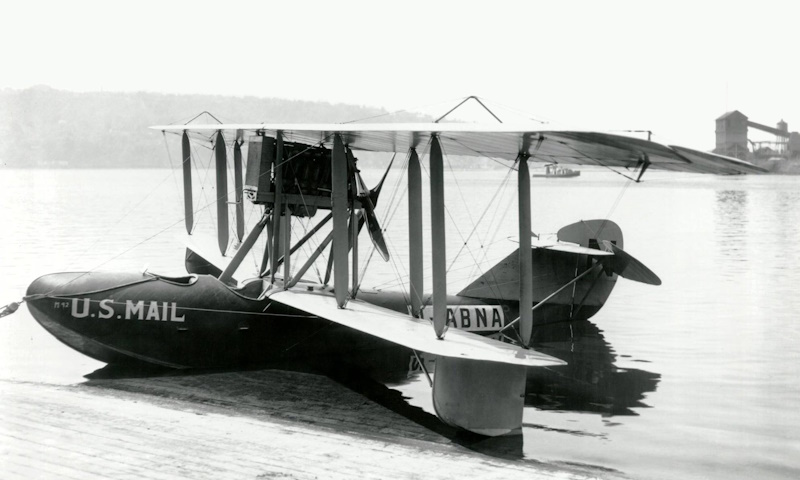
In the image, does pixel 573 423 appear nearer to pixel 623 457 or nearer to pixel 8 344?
pixel 623 457

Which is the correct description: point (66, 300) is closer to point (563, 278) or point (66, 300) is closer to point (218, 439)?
point (218, 439)

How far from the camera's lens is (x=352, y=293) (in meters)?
11.6

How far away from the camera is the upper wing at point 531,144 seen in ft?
24.9

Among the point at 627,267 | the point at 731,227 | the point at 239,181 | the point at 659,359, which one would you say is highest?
the point at 239,181

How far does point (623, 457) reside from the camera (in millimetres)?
9000

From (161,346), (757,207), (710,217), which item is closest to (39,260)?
(161,346)

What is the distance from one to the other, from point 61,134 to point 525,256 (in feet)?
594

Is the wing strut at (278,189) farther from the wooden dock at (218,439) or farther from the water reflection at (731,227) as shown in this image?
the water reflection at (731,227)

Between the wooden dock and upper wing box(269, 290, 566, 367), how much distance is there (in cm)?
101

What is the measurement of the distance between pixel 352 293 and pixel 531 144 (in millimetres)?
3849

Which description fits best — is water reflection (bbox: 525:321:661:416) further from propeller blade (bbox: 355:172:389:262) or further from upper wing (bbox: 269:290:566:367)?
propeller blade (bbox: 355:172:389:262)

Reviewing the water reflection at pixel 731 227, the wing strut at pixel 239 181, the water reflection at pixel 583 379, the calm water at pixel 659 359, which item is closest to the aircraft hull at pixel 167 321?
the calm water at pixel 659 359

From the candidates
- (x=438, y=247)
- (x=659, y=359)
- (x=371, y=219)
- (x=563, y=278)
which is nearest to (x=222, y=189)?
(x=371, y=219)

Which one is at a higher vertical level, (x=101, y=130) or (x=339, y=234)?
(x=101, y=130)
